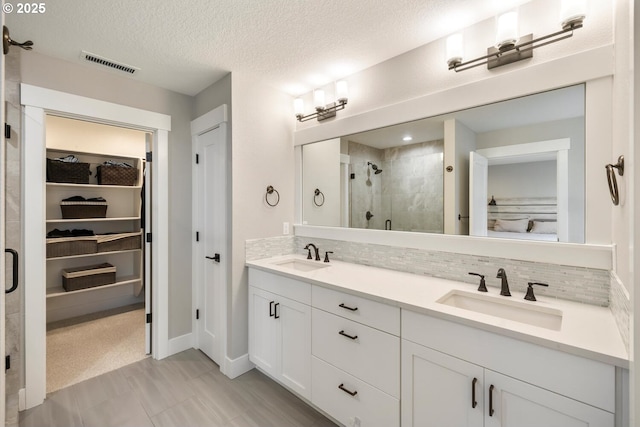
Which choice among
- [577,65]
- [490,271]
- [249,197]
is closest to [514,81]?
[577,65]

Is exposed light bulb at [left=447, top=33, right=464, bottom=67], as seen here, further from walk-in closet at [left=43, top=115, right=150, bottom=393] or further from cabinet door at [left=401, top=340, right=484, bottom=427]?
walk-in closet at [left=43, top=115, right=150, bottom=393]

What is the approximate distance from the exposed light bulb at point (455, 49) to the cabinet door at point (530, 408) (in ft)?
5.44

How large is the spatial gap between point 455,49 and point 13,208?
306cm

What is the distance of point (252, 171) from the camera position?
2.46 meters

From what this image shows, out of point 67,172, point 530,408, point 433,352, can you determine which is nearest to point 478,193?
point 433,352

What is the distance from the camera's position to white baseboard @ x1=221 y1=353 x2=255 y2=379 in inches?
91.5

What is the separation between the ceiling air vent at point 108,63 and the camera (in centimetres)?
208

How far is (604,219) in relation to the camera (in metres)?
1.33

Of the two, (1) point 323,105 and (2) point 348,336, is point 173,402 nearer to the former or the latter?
(2) point 348,336

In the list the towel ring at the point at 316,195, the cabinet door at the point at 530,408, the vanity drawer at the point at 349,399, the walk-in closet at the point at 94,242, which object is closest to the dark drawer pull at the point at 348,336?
the vanity drawer at the point at 349,399

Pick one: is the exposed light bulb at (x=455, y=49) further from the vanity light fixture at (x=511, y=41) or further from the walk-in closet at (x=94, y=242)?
the walk-in closet at (x=94, y=242)

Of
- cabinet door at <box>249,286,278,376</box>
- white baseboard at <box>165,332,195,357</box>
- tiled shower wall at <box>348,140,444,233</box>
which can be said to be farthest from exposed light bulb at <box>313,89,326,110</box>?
white baseboard at <box>165,332,195,357</box>

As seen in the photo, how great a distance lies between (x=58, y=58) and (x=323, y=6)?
6.69 feet

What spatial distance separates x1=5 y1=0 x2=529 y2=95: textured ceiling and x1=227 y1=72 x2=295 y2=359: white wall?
0.29 metres
